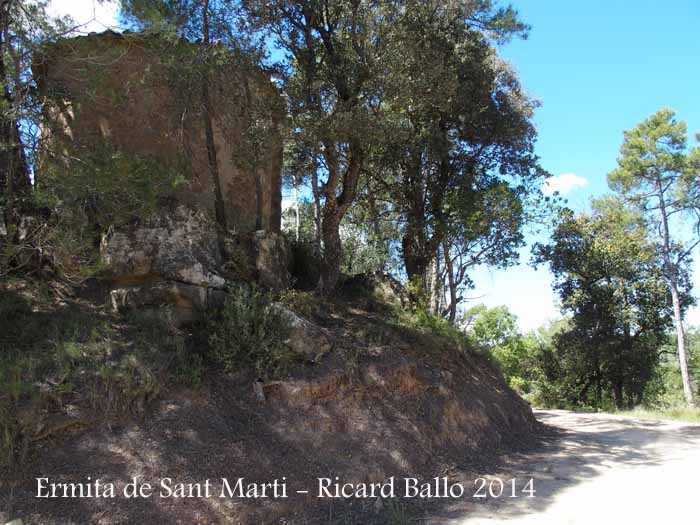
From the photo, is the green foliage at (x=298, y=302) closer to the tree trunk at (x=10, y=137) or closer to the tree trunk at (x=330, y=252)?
the tree trunk at (x=330, y=252)

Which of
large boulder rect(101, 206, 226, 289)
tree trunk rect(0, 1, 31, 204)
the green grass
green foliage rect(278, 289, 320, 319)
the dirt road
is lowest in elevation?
the green grass

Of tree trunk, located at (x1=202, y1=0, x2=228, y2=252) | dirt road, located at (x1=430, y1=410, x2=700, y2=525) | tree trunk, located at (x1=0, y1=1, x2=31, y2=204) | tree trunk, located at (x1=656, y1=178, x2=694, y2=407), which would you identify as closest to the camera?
dirt road, located at (x1=430, y1=410, x2=700, y2=525)

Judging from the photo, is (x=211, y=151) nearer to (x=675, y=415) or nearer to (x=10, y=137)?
(x=10, y=137)

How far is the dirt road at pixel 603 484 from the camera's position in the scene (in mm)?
5445

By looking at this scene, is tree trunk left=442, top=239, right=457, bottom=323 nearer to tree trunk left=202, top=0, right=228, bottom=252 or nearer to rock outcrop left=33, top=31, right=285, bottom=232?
rock outcrop left=33, top=31, right=285, bottom=232

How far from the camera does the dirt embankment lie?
4.86 m

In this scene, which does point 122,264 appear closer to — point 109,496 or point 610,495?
point 109,496

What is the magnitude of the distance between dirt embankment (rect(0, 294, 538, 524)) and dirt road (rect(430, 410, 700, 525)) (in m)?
0.86

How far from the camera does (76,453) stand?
5039 millimetres

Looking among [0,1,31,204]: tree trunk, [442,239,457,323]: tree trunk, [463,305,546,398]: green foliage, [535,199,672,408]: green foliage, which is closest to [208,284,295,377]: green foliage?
[0,1,31,204]: tree trunk

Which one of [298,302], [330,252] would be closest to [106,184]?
[298,302]

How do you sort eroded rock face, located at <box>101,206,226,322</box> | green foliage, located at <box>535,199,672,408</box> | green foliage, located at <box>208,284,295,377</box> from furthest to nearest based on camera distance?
green foliage, located at <box>535,199,672,408</box>, eroded rock face, located at <box>101,206,226,322</box>, green foliage, located at <box>208,284,295,377</box>

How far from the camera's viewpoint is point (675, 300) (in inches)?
721

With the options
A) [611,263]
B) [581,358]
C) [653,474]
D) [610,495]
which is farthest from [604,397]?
[610,495]
